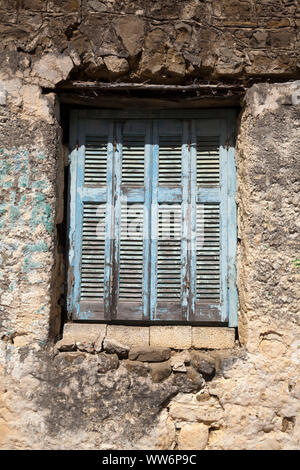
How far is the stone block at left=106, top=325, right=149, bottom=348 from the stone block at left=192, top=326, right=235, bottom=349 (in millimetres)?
341

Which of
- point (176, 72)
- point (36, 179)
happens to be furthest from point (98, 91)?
point (36, 179)

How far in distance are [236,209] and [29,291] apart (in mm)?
1541

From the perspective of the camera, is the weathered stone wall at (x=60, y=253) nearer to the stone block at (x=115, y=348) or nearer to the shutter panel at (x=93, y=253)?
the stone block at (x=115, y=348)

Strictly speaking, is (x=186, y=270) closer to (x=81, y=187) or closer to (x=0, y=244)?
(x=81, y=187)

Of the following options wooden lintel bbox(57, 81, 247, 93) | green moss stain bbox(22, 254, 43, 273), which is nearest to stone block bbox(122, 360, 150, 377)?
green moss stain bbox(22, 254, 43, 273)

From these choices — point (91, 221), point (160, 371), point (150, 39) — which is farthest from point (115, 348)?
point (150, 39)

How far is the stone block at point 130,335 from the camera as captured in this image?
112 inches

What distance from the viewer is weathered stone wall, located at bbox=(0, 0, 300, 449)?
8.55ft

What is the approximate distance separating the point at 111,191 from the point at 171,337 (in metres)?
1.12

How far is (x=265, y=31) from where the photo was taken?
2.80 m

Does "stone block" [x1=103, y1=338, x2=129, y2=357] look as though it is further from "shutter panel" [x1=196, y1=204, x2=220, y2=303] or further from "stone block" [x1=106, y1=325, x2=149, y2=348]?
"shutter panel" [x1=196, y1=204, x2=220, y2=303]

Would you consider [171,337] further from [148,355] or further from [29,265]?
[29,265]

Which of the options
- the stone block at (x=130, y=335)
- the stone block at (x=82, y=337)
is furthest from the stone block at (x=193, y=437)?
the stone block at (x=82, y=337)

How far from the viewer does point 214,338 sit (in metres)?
2.82
